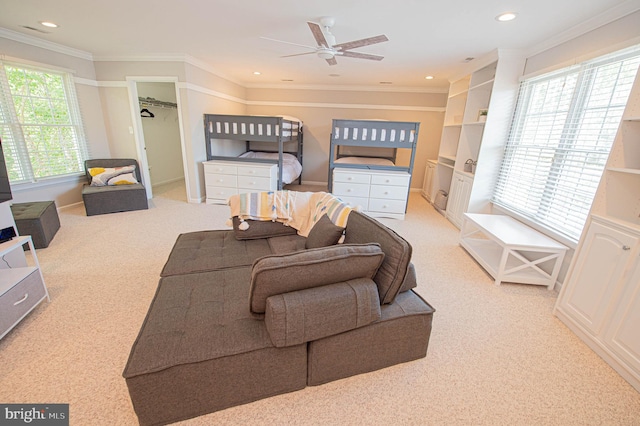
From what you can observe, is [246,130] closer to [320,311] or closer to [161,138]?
[161,138]

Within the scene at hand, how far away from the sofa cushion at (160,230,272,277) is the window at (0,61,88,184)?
3.17m

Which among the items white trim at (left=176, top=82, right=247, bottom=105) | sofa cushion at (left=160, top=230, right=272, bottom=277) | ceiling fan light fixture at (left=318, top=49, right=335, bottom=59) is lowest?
sofa cushion at (left=160, top=230, right=272, bottom=277)

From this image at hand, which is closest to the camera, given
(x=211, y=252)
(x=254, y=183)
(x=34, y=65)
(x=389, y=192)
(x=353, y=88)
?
(x=211, y=252)

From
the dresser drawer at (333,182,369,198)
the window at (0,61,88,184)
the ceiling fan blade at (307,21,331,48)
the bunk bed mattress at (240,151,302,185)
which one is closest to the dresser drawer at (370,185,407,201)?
the dresser drawer at (333,182,369,198)

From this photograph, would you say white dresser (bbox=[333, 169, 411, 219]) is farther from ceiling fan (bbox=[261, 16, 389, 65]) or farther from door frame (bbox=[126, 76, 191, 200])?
door frame (bbox=[126, 76, 191, 200])

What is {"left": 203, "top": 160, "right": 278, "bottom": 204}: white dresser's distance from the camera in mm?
4410

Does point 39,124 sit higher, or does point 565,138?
point 565,138

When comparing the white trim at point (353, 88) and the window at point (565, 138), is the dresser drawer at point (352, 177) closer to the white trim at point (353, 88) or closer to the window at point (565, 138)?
the window at point (565, 138)

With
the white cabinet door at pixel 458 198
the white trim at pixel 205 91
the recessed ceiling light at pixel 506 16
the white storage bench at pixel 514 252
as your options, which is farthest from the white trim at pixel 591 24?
the white trim at pixel 205 91

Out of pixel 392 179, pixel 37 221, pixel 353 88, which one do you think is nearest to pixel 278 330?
pixel 37 221

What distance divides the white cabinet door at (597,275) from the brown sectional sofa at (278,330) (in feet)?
3.98

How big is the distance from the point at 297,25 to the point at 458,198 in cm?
320

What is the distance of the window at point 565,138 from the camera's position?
2.10 meters

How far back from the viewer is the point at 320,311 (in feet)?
3.92
